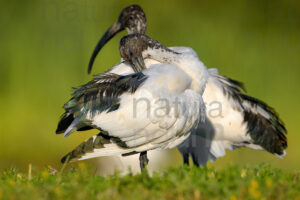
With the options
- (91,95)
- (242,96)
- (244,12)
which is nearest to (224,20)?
(244,12)

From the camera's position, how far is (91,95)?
5.31 meters

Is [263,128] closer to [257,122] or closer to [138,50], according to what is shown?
[257,122]

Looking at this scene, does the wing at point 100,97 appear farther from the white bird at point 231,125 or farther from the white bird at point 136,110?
the white bird at point 231,125

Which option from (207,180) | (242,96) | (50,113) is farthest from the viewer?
(50,113)

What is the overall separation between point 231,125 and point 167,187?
8.72 feet

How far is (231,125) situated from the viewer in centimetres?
646

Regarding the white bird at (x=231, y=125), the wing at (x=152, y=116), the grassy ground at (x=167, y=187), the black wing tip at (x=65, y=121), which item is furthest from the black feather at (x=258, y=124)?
the grassy ground at (x=167, y=187)

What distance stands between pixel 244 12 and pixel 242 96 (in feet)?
21.5

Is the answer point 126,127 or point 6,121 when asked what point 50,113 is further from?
point 126,127

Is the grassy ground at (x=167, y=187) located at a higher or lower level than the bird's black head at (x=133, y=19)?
lower

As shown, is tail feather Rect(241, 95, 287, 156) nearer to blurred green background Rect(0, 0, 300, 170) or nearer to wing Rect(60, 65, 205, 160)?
wing Rect(60, 65, 205, 160)

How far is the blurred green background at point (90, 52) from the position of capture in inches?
442

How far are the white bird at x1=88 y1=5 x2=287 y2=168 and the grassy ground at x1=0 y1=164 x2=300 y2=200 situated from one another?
76.7 inches

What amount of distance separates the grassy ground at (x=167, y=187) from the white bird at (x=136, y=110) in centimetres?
78
